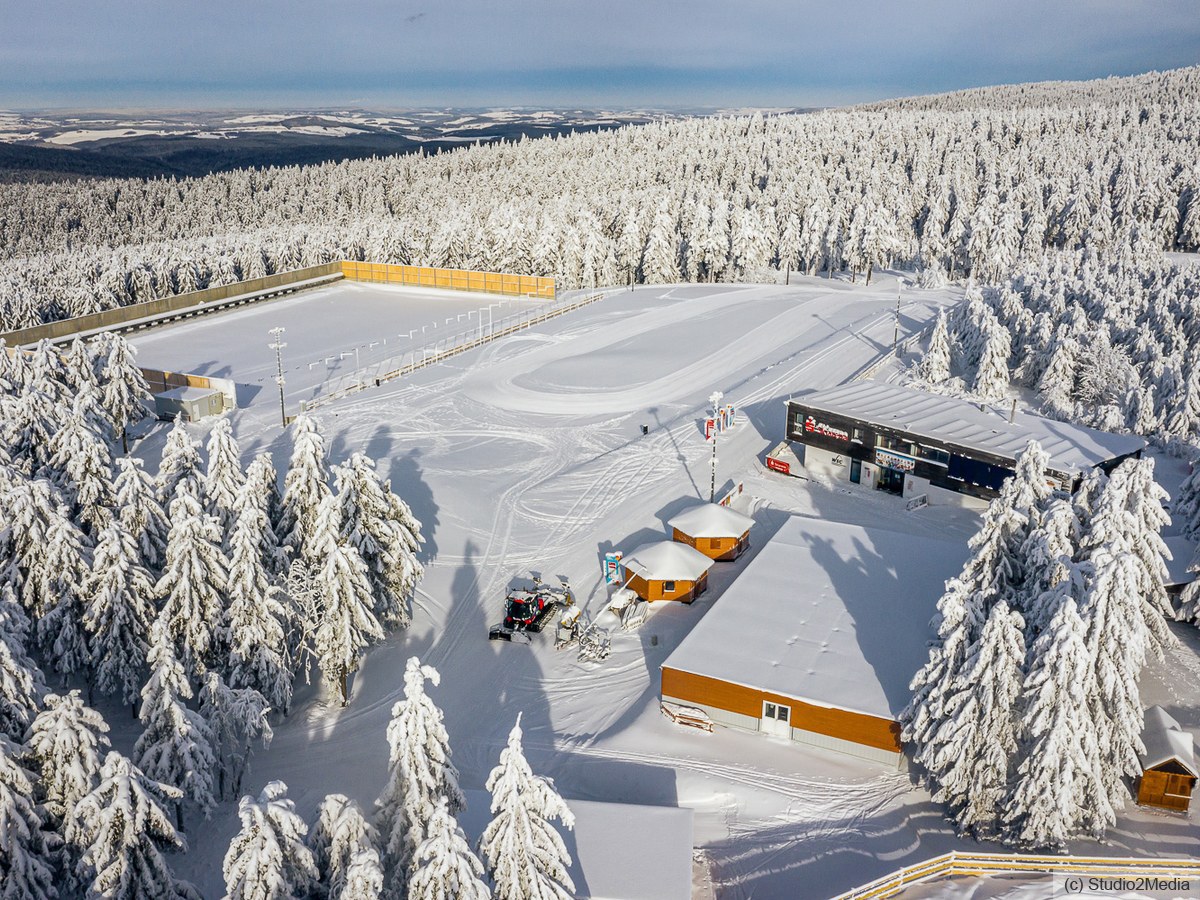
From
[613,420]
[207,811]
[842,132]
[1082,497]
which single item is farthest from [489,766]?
[842,132]

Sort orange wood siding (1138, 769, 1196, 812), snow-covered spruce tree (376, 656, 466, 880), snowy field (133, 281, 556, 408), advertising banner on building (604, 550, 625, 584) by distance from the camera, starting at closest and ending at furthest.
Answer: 1. snow-covered spruce tree (376, 656, 466, 880)
2. orange wood siding (1138, 769, 1196, 812)
3. advertising banner on building (604, 550, 625, 584)
4. snowy field (133, 281, 556, 408)

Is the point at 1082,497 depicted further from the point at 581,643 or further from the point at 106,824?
the point at 106,824

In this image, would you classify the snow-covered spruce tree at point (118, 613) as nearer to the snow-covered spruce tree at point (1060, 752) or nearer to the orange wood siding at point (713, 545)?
the orange wood siding at point (713, 545)

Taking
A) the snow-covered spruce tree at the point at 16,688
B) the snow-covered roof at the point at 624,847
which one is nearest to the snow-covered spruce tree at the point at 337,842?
the snow-covered roof at the point at 624,847

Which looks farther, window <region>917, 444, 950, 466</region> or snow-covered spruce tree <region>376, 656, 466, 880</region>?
window <region>917, 444, 950, 466</region>

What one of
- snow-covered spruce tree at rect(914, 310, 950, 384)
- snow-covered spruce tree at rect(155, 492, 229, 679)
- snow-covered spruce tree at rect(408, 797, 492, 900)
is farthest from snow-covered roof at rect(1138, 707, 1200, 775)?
snow-covered spruce tree at rect(914, 310, 950, 384)

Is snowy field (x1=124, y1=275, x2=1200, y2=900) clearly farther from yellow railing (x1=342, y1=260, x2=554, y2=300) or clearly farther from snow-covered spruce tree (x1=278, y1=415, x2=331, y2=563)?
yellow railing (x1=342, y1=260, x2=554, y2=300)
